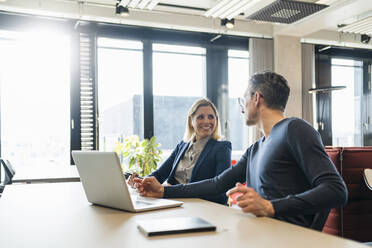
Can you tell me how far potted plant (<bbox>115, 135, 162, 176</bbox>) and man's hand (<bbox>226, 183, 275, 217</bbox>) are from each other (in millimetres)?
4454

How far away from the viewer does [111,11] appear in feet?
19.0

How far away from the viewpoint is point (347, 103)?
7742 mm

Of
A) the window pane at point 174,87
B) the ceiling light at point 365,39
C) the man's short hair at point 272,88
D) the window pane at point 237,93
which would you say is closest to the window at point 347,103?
the ceiling light at point 365,39

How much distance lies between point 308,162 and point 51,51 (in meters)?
5.10

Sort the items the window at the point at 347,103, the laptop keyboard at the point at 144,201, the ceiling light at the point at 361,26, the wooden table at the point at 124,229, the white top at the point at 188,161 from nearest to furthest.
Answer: the wooden table at the point at 124,229 < the laptop keyboard at the point at 144,201 < the white top at the point at 188,161 < the ceiling light at the point at 361,26 < the window at the point at 347,103

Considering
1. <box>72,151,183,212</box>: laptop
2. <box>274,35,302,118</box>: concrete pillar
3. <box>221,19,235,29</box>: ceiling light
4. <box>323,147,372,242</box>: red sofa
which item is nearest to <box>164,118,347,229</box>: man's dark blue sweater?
<box>72,151,183,212</box>: laptop

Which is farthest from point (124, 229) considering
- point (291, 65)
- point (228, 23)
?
point (291, 65)

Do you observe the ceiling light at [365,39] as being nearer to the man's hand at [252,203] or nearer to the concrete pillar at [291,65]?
the concrete pillar at [291,65]

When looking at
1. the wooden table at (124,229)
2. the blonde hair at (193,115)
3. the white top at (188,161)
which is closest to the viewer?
the wooden table at (124,229)

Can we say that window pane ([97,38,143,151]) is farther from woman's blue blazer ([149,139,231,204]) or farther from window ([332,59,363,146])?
window ([332,59,363,146])

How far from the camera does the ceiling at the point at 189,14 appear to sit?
17.6ft

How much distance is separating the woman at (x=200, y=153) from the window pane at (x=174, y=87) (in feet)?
11.4

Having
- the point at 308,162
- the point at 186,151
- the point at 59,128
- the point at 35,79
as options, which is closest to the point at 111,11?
the point at 35,79

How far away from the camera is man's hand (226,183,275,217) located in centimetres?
131
